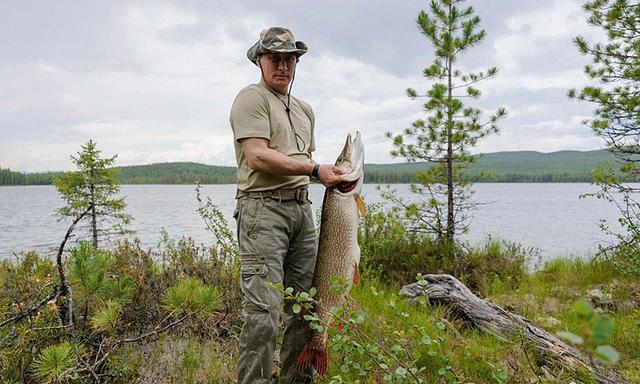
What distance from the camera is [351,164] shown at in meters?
3.86

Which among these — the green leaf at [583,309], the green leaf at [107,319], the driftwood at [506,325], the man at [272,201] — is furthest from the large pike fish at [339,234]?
the green leaf at [583,309]

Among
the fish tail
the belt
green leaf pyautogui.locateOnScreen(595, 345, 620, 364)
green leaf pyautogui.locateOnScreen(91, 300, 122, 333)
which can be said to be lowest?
the fish tail

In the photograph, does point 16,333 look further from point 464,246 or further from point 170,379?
point 464,246

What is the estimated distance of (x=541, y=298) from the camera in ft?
26.0

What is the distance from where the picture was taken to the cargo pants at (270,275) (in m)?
3.66

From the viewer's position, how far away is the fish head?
3842 millimetres

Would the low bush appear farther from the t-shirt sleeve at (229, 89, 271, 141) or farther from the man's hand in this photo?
the t-shirt sleeve at (229, 89, 271, 141)

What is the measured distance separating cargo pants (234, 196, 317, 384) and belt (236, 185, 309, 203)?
1.0 inches

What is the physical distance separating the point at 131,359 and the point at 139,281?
1180 millimetres

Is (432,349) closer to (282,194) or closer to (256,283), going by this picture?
(256,283)

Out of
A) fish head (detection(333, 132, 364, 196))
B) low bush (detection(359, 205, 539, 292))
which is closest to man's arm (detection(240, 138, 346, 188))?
fish head (detection(333, 132, 364, 196))

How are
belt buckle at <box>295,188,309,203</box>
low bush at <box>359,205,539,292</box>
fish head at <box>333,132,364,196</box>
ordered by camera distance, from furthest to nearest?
1. low bush at <box>359,205,539,292</box>
2. belt buckle at <box>295,188,309,203</box>
3. fish head at <box>333,132,364,196</box>

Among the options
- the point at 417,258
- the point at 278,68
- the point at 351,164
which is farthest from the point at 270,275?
the point at 417,258

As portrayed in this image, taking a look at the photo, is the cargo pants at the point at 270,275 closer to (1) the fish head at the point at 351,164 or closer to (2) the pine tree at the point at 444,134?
(1) the fish head at the point at 351,164
